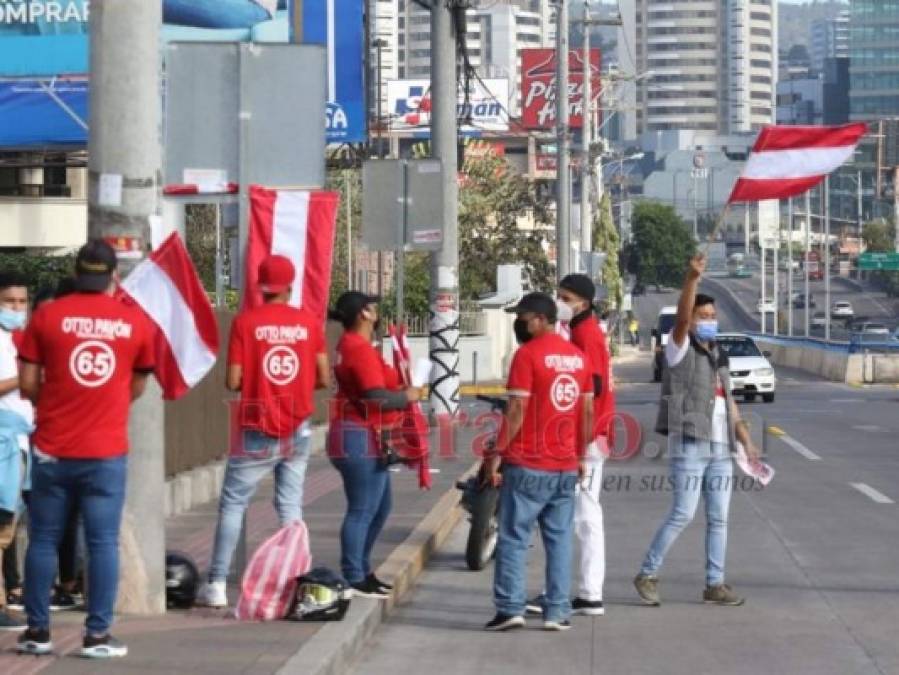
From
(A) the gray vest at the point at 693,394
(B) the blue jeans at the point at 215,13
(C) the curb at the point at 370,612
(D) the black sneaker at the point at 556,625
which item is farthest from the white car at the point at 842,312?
(D) the black sneaker at the point at 556,625

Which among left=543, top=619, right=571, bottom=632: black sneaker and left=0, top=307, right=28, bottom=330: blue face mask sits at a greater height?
left=0, top=307, right=28, bottom=330: blue face mask

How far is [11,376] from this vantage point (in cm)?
1051

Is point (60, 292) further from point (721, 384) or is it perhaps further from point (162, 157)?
point (721, 384)

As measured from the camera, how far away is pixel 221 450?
2002 cm

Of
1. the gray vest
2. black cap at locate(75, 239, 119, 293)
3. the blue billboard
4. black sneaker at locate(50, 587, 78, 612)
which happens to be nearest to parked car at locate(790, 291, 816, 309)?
the blue billboard

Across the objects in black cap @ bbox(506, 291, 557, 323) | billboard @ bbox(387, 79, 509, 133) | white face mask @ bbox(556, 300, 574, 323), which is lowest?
white face mask @ bbox(556, 300, 574, 323)

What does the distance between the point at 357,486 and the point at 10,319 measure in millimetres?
2574

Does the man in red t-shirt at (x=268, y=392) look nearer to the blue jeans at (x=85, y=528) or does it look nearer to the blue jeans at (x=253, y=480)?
the blue jeans at (x=253, y=480)

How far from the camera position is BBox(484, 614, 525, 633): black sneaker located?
1159 centimetres

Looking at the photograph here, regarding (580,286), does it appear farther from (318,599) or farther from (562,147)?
(562,147)

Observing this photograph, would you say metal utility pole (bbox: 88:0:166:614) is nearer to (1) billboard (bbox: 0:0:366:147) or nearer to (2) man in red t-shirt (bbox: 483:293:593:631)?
(2) man in red t-shirt (bbox: 483:293:593:631)

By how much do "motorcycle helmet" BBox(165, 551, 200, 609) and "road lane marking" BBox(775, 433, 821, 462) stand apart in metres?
15.1

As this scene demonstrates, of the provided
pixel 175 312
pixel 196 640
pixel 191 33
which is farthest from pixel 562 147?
pixel 196 640

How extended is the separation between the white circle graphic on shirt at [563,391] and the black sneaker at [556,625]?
1.27m
